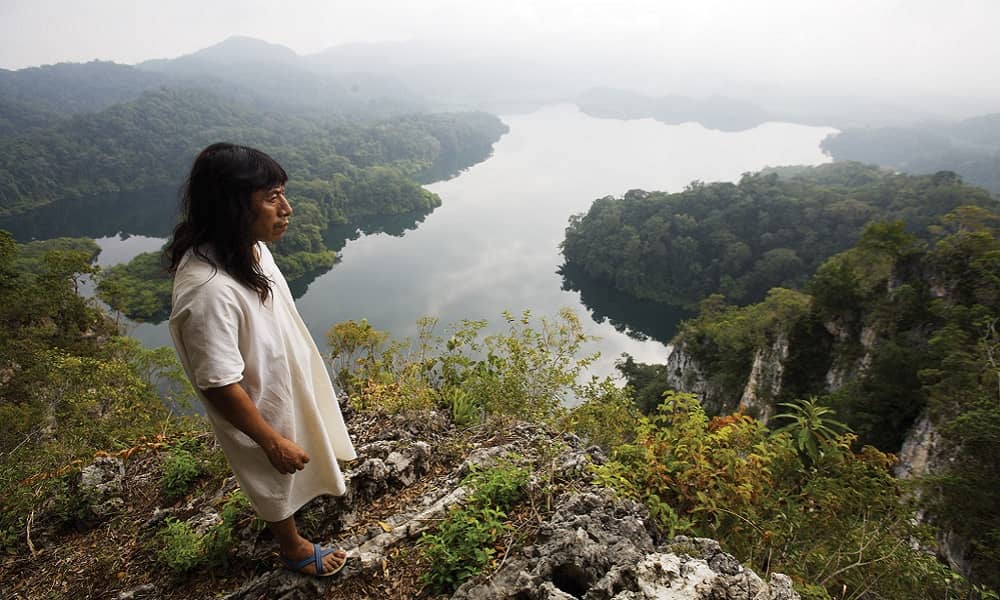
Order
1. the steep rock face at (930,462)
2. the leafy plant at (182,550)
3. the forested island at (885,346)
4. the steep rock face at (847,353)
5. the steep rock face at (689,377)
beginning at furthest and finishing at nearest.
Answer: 1. the steep rock face at (689,377)
2. the steep rock face at (847,353)
3. the forested island at (885,346)
4. the steep rock face at (930,462)
5. the leafy plant at (182,550)

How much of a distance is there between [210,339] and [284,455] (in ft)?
1.23

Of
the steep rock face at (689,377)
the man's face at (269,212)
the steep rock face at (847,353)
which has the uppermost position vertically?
the man's face at (269,212)

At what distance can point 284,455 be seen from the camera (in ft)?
4.20

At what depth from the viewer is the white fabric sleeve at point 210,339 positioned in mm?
1141

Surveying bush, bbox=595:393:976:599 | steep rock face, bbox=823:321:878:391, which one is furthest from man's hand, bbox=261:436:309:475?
steep rock face, bbox=823:321:878:391

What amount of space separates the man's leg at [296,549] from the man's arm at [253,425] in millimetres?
402

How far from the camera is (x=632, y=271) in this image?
34594mm

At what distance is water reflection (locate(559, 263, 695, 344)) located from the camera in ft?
97.3

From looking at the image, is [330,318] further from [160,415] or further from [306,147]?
[306,147]

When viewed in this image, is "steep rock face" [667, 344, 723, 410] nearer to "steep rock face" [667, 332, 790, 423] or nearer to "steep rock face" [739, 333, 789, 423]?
"steep rock face" [667, 332, 790, 423]

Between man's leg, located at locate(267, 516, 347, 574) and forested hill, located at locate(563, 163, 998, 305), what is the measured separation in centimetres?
3356

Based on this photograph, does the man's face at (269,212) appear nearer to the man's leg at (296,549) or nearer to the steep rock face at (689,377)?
the man's leg at (296,549)

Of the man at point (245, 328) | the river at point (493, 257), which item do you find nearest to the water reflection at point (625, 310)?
the river at point (493, 257)

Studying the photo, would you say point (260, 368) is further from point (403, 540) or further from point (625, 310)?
point (625, 310)
